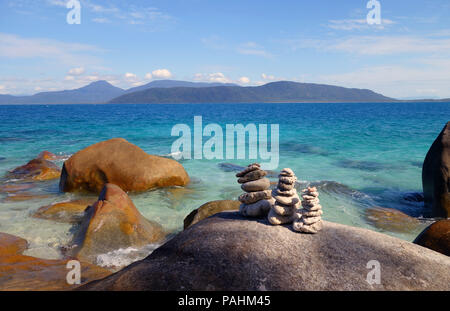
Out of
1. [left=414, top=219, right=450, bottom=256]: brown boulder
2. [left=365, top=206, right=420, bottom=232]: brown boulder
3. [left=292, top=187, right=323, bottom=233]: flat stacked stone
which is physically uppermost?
[left=292, top=187, right=323, bottom=233]: flat stacked stone

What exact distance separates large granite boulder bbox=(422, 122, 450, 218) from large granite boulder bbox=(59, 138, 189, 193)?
9.15m

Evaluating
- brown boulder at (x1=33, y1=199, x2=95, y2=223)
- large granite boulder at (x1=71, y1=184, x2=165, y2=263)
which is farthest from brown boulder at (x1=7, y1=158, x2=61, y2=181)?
large granite boulder at (x1=71, y1=184, x2=165, y2=263)

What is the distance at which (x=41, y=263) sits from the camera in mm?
6039

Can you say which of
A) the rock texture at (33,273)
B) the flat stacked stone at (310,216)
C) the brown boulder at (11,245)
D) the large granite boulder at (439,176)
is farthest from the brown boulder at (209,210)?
the large granite boulder at (439,176)

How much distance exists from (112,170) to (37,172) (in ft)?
17.2

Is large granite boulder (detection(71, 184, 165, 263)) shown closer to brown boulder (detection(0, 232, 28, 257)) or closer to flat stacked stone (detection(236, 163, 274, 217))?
brown boulder (detection(0, 232, 28, 257))

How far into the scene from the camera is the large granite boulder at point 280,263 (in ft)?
13.3

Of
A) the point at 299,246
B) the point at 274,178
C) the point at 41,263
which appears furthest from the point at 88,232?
the point at 274,178

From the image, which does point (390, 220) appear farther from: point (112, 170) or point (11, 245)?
point (11, 245)

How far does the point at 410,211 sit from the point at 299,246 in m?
8.32

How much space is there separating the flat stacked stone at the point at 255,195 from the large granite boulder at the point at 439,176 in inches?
280

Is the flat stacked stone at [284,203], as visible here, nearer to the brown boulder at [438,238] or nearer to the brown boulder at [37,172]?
the brown boulder at [438,238]

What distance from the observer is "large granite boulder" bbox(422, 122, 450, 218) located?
9.95 m
